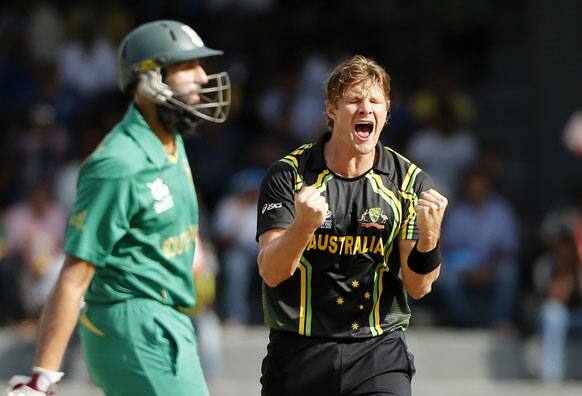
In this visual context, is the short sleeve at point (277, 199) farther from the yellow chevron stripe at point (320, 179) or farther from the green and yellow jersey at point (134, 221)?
the green and yellow jersey at point (134, 221)

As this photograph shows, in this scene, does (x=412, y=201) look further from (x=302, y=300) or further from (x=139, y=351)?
(x=139, y=351)

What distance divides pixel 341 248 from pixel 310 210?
0.45 metres

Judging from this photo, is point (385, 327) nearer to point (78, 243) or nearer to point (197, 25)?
point (78, 243)

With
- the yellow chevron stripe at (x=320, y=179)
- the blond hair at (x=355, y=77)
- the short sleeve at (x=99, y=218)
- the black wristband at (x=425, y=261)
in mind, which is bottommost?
the black wristband at (x=425, y=261)

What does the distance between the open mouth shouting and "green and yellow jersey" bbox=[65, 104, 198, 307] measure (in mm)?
767

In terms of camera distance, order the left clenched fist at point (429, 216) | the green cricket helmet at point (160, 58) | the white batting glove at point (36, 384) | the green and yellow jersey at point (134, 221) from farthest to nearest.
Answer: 1. the green cricket helmet at point (160, 58)
2. the green and yellow jersey at point (134, 221)
3. the left clenched fist at point (429, 216)
4. the white batting glove at point (36, 384)

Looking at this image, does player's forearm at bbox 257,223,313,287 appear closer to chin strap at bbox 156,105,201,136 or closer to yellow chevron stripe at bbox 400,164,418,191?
yellow chevron stripe at bbox 400,164,418,191

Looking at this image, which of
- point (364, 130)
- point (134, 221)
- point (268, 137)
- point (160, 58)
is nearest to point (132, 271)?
point (134, 221)

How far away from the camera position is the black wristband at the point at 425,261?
5.16m

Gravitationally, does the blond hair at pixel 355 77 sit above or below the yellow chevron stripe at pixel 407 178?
above

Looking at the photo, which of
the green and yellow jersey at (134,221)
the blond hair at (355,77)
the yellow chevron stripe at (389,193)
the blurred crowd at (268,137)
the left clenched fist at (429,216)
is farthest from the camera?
the blurred crowd at (268,137)

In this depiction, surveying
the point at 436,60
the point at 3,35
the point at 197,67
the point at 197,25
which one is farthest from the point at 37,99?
the point at 197,67

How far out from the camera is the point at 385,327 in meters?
5.39

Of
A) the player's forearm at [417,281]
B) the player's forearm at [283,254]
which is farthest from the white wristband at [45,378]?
the player's forearm at [417,281]
